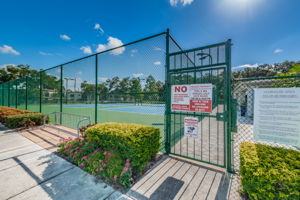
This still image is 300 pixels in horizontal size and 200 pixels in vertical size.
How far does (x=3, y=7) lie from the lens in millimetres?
9094

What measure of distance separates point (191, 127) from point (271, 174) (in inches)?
54.6

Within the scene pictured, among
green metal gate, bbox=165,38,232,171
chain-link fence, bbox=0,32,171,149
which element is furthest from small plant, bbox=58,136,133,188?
chain-link fence, bbox=0,32,171,149

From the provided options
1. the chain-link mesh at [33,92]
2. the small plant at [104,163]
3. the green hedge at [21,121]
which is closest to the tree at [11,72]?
the chain-link mesh at [33,92]

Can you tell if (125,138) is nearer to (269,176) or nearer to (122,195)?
(122,195)

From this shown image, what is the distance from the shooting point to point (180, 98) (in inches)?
112

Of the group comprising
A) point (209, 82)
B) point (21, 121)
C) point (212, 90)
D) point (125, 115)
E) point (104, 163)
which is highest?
point (209, 82)

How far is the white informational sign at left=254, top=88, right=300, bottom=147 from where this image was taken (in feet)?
5.44

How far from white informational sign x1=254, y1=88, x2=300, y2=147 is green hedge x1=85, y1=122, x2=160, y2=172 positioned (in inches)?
74.4

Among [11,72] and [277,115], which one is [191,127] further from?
[11,72]

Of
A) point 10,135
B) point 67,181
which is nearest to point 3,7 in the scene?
point 10,135

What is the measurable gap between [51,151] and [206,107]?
14.2ft

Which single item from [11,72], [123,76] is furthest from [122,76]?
[11,72]

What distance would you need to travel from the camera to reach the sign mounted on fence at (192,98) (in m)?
2.48

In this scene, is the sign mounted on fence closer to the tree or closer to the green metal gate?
the green metal gate
